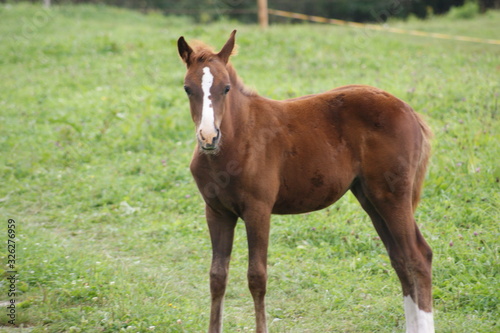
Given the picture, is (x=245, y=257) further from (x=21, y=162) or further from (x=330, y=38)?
(x=330, y=38)

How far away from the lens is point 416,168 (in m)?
4.50

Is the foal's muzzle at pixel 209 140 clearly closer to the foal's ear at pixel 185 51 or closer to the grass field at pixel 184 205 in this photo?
the foal's ear at pixel 185 51

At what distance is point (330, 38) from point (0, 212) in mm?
9276

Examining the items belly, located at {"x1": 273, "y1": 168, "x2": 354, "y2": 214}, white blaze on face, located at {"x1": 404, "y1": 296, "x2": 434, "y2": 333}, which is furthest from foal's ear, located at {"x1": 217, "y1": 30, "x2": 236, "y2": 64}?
white blaze on face, located at {"x1": 404, "y1": 296, "x2": 434, "y2": 333}

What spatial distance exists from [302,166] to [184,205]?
3.08m

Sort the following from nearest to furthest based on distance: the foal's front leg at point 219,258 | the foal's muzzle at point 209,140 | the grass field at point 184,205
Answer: the foal's muzzle at point 209,140 → the foal's front leg at point 219,258 → the grass field at point 184,205

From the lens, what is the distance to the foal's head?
371 cm

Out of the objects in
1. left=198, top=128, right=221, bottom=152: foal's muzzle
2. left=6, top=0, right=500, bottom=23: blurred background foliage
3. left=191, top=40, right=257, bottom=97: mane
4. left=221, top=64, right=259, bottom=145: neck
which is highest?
left=6, top=0, right=500, bottom=23: blurred background foliage

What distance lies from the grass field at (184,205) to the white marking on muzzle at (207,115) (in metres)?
1.60

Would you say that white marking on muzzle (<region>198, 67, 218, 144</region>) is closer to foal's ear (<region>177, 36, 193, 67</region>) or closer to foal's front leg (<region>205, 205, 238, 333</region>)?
foal's ear (<region>177, 36, 193, 67</region>)

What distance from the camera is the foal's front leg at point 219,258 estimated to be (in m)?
4.24

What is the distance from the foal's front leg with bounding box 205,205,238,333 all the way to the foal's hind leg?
43.3 inches

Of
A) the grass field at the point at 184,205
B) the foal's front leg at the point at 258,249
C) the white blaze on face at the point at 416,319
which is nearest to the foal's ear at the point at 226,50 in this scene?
the foal's front leg at the point at 258,249

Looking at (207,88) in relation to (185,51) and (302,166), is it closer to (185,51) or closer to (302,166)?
(185,51)
